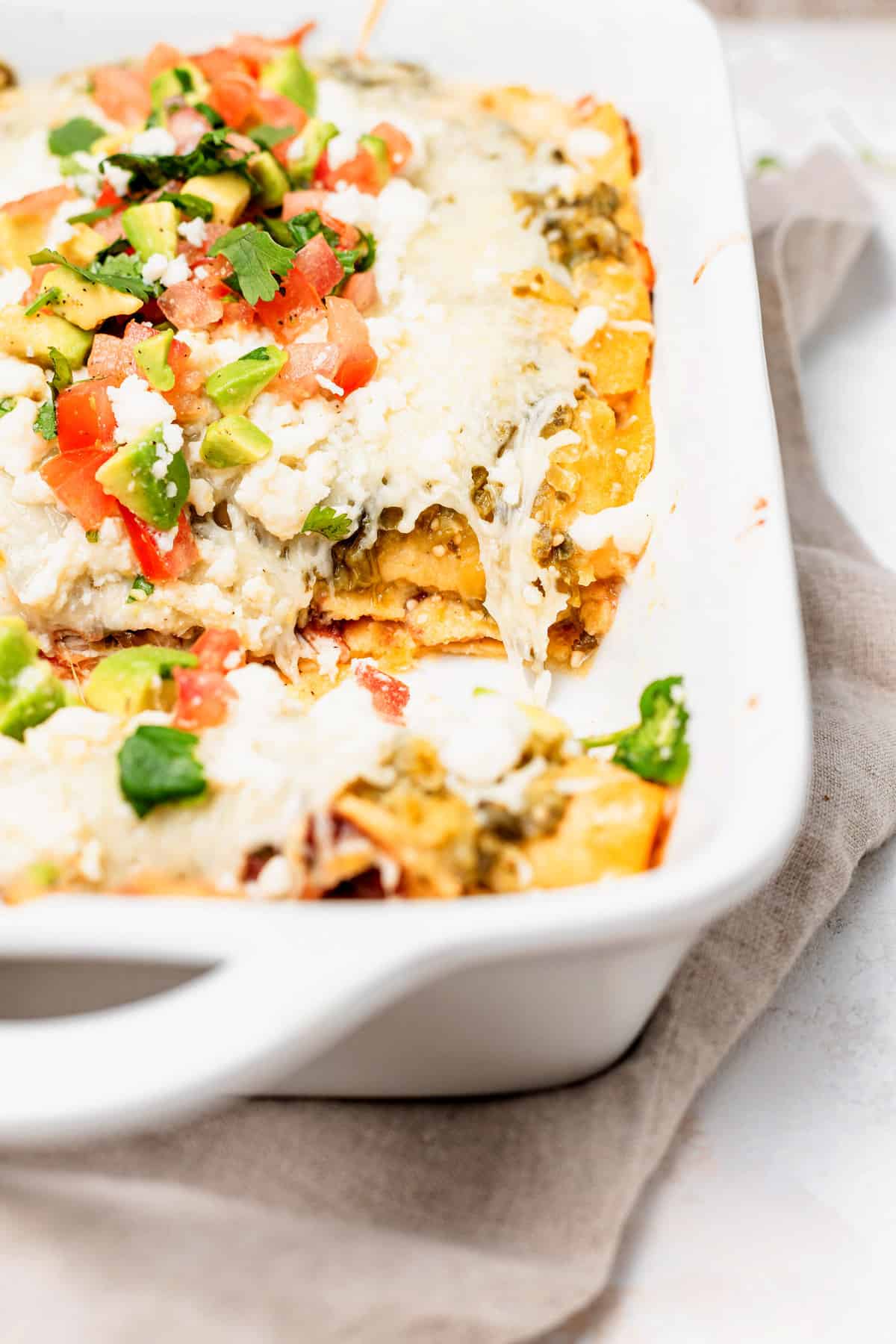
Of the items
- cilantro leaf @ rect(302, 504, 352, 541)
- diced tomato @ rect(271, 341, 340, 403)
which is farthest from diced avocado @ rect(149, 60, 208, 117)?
cilantro leaf @ rect(302, 504, 352, 541)

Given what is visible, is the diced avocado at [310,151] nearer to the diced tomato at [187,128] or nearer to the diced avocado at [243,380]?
the diced tomato at [187,128]

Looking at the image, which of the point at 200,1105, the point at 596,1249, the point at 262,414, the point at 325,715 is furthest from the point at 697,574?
the point at 200,1105

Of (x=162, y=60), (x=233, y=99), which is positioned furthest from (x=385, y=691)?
(x=162, y=60)

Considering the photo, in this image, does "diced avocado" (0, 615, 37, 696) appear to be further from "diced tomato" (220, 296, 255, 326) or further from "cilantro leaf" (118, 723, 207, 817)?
"diced tomato" (220, 296, 255, 326)

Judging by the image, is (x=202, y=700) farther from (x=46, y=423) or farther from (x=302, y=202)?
(x=302, y=202)

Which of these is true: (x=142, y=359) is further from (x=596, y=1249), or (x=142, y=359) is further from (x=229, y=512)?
(x=596, y=1249)
